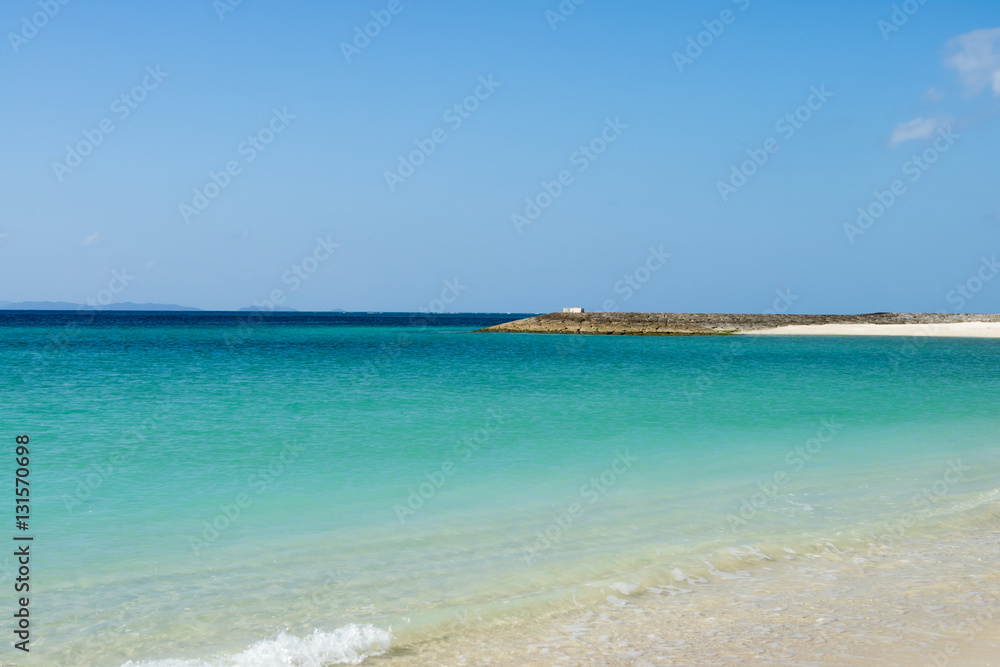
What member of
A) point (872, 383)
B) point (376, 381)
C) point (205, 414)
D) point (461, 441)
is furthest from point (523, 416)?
point (872, 383)

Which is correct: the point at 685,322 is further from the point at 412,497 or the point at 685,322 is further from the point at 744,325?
the point at 412,497

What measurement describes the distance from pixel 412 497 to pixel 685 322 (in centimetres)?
7050

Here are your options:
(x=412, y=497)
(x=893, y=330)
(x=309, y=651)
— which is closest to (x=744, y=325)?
(x=893, y=330)

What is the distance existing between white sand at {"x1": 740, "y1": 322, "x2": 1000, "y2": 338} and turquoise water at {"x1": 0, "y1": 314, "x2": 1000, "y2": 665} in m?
55.7

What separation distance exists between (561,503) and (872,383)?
2155 centimetres

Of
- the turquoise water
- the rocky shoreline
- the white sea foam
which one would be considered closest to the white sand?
the rocky shoreline

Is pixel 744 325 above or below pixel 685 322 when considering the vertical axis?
above

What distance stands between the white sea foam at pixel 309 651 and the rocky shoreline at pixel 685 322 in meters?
70.1

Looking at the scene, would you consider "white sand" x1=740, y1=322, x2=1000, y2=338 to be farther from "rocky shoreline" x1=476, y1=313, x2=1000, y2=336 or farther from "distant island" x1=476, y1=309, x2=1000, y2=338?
"rocky shoreline" x1=476, y1=313, x2=1000, y2=336

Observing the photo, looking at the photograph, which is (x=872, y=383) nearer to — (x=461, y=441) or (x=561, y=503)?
(x=461, y=441)

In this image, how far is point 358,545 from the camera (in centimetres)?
791

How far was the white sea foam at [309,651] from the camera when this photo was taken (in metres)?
5.23

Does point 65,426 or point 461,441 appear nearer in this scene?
point 461,441

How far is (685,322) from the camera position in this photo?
254ft
